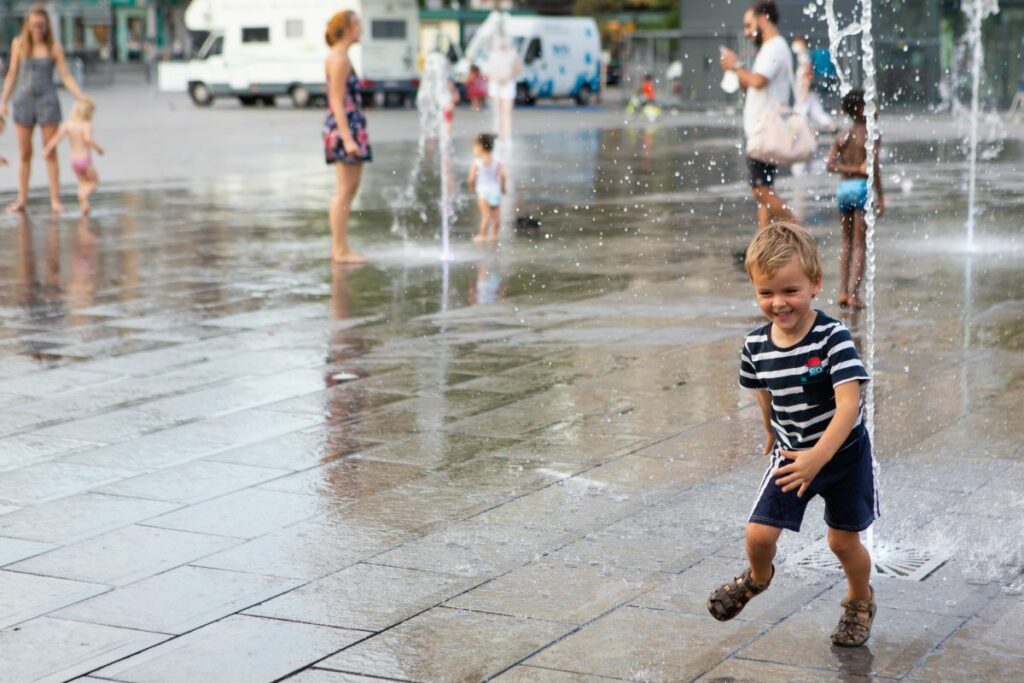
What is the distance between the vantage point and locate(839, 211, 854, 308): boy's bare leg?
9.57 metres

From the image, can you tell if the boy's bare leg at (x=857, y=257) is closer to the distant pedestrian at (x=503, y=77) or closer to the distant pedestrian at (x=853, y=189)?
the distant pedestrian at (x=853, y=189)

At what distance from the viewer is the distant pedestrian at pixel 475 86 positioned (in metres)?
41.7

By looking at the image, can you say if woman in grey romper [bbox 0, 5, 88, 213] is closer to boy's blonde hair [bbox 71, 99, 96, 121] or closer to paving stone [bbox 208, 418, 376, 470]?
boy's blonde hair [bbox 71, 99, 96, 121]

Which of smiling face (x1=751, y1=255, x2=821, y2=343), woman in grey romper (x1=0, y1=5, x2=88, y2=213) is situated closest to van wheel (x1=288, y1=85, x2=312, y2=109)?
woman in grey romper (x1=0, y1=5, x2=88, y2=213)

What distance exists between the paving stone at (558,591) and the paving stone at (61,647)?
89 centimetres

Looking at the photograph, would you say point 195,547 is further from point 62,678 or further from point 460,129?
point 460,129

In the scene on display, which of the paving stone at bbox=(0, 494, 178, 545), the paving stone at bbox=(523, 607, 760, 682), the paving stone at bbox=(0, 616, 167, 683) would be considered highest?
the paving stone at bbox=(0, 494, 178, 545)

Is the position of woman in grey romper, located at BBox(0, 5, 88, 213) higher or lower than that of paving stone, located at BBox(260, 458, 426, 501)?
higher

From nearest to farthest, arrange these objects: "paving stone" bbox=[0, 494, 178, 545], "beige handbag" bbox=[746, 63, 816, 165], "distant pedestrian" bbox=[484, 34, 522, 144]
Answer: "paving stone" bbox=[0, 494, 178, 545] < "beige handbag" bbox=[746, 63, 816, 165] < "distant pedestrian" bbox=[484, 34, 522, 144]

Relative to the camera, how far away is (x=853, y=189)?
9422 millimetres

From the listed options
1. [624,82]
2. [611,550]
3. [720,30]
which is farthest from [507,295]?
[624,82]

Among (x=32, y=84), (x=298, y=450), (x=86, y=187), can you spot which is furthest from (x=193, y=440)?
(x=86, y=187)

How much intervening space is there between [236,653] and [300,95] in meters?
38.6

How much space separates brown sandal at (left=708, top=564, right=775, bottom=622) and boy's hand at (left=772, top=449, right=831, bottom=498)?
11.0 inches
